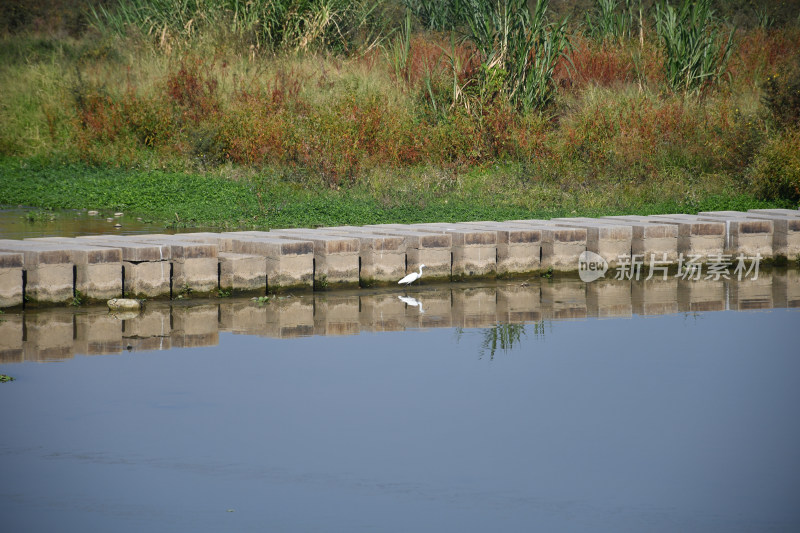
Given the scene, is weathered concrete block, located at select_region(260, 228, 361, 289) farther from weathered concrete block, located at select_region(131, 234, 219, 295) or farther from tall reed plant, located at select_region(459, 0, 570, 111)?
tall reed plant, located at select_region(459, 0, 570, 111)

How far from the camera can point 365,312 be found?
9273 mm

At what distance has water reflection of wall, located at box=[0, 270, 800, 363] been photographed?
8.06 meters

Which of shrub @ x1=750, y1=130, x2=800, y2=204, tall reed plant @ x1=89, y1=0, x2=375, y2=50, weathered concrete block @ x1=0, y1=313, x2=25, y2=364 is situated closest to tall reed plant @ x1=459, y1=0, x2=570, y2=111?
tall reed plant @ x1=89, y1=0, x2=375, y2=50

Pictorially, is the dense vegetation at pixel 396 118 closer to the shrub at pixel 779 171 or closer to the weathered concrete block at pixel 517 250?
the shrub at pixel 779 171

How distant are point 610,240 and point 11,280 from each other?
6.07m

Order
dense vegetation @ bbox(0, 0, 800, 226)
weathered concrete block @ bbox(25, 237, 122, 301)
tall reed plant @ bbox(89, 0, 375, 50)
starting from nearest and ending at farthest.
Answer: weathered concrete block @ bbox(25, 237, 122, 301) < dense vegetation @ bbox(0, 0, 800, 226) < tall reed plant @ bbox(89, 0, 375, 50)

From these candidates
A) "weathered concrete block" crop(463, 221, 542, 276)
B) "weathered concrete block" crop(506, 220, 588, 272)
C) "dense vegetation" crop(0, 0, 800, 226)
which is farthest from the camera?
"dense vegetation" crop(0, 0, 800, 226)

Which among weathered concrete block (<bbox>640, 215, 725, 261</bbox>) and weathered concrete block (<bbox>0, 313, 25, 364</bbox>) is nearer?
weathered concrete block (<bbox>0, 313, 25, 364</bbox>)

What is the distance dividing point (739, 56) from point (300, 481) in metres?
18.4

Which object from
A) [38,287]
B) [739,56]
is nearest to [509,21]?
[739,56]

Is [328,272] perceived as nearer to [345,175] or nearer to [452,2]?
[345,175]

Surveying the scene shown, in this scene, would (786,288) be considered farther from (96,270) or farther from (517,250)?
(96,270)

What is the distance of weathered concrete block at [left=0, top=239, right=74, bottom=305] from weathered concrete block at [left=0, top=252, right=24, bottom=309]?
0.10 meters

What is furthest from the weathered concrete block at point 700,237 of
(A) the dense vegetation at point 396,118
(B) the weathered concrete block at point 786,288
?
(A) the dense vegetation at point 396,118
